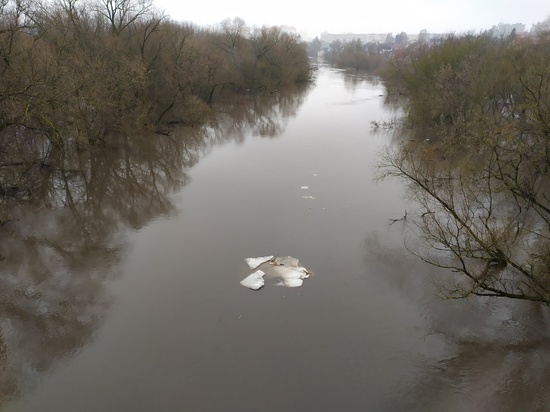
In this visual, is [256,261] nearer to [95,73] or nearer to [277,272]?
[277,272]

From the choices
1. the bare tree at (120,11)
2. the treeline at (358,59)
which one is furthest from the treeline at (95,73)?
the treeline at (358,59)

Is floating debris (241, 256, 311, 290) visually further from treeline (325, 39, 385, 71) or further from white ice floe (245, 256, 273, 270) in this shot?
treeline (325, 39, 385, 71)

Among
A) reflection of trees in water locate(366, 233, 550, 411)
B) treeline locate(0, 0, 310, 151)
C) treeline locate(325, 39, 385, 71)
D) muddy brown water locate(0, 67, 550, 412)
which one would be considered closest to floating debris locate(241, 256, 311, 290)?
muddy brown water locate(0, 67, 550, 412)

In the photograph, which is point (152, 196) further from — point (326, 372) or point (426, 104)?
point (426, 104)

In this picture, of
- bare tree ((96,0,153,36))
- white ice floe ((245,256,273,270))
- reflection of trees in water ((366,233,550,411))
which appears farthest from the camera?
bare tree ((96,0,153,36))

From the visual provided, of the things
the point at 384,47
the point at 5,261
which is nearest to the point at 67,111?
the point at 5,261

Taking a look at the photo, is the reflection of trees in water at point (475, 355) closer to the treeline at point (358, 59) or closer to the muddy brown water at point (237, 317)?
the muddy brown water at point (237, 317)

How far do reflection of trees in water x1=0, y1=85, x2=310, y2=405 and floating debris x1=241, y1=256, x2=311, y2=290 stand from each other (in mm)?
3613

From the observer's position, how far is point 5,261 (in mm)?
10930

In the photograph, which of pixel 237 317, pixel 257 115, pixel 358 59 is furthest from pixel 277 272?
pixel 358 59

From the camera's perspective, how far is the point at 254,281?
10.4 m

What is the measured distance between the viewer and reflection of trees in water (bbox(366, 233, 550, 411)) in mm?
7312

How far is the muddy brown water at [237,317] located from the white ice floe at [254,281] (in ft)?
0.60

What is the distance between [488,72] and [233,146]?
615 inches
